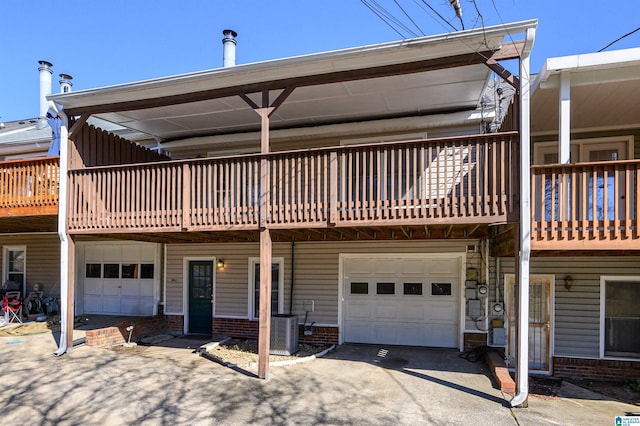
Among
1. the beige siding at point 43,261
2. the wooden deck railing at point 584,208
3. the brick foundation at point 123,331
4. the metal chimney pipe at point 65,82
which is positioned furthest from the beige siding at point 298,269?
the metal chimney pipe at point 65,82

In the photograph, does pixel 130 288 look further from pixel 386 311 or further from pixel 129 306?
pixel 386 311

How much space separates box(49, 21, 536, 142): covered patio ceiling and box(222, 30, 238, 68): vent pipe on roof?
1.89 m

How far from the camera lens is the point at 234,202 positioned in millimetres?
6875

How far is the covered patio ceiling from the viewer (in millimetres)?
5719

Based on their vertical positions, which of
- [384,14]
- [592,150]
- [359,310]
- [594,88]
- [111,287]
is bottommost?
[359,310]

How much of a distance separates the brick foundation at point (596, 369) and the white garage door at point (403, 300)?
76.5 inches

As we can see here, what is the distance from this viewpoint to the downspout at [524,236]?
5367mm

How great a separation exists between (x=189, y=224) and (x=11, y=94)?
16.6 m

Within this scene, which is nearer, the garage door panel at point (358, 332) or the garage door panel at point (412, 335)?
the garage door panel at point (412, 335)

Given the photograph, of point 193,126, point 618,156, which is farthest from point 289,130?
point 618,156

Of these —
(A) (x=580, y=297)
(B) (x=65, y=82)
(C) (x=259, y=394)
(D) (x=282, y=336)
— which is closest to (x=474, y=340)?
(A) (x=580, y=297)

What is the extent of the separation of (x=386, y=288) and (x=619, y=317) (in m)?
4.46

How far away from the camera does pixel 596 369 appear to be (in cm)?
757

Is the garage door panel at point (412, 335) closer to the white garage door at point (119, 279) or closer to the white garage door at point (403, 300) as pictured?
the white garage door at point (403, 300)
